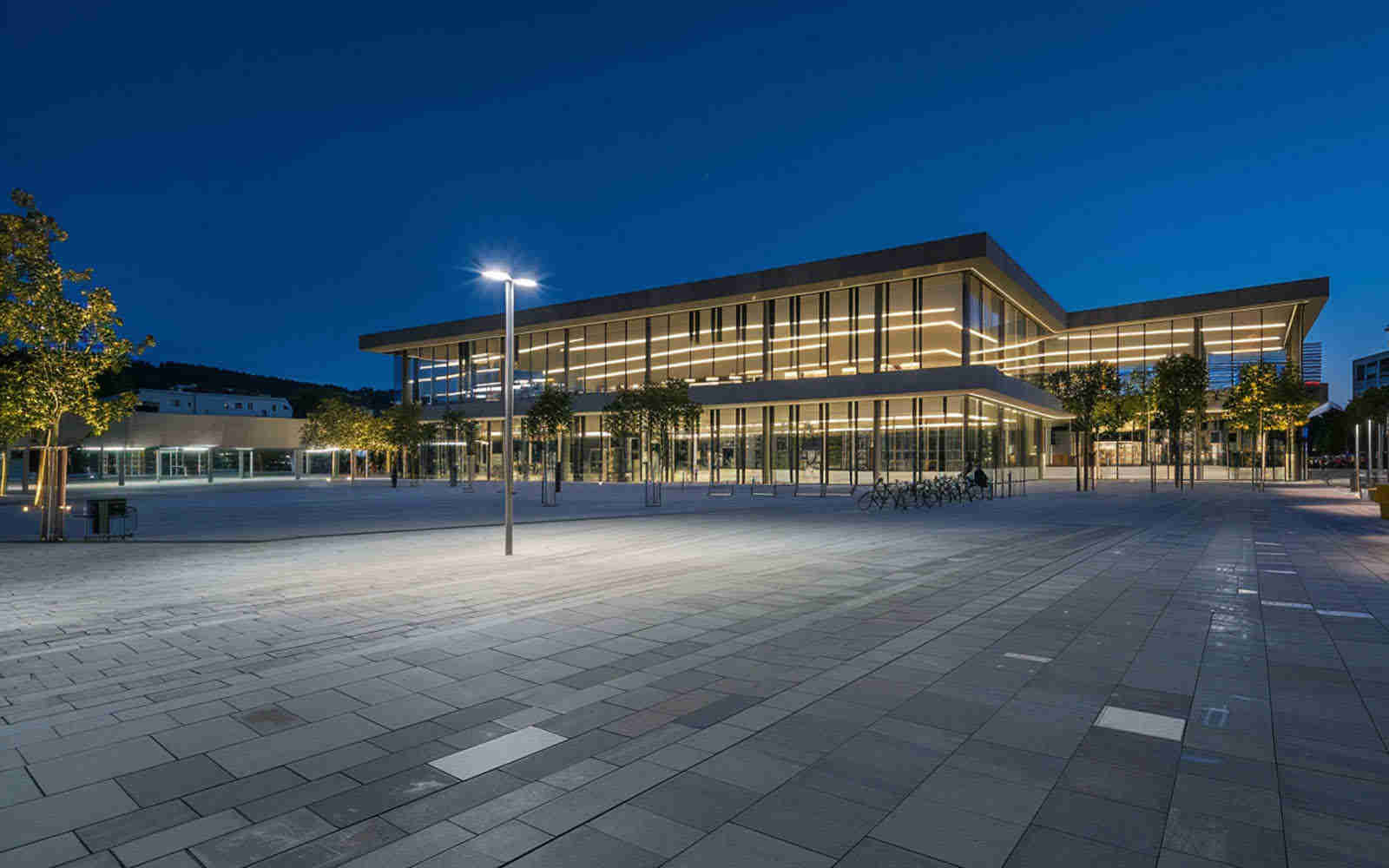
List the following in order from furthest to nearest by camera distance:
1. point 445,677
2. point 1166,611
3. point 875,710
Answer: point 1166,611 → point 445,677 → point 875,710

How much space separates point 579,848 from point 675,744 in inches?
52.6

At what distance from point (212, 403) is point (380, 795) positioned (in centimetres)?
10532

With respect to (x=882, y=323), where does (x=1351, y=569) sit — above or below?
below

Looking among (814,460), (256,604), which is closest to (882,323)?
(814,460)

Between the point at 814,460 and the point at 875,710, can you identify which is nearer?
the point at 875,710

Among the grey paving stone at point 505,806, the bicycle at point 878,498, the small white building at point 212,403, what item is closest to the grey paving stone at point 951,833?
the grey paving stone at point 505,806

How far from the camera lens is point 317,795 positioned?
13.2ft

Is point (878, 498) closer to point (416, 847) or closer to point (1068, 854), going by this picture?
point (1068, 854)

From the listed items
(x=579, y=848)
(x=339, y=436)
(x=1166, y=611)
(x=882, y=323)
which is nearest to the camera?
(x=579, y=848)

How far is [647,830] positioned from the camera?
3.61 metres

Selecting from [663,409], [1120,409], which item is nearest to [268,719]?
[663,409]

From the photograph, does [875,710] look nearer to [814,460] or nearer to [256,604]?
[256,604]

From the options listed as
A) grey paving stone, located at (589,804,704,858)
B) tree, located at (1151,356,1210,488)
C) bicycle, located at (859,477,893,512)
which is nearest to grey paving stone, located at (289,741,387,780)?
grey paving stone, located at (589,804,704,858)

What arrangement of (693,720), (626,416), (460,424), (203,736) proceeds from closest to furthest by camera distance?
(203,736), (693,720), (626,416), (460,424)
